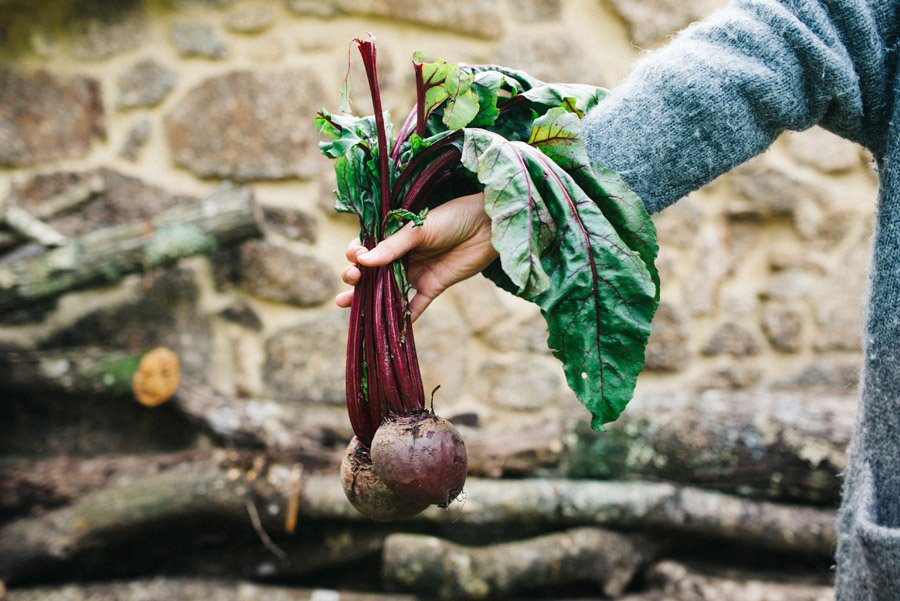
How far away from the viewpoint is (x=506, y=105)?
1.14 m

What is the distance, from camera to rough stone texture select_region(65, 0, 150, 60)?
2410 mm

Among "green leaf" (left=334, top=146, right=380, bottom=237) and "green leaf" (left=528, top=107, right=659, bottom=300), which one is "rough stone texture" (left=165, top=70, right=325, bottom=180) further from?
"green leaf" (left=528, top=107, right=659, bottom=300)

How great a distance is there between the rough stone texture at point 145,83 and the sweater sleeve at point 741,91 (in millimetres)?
1889

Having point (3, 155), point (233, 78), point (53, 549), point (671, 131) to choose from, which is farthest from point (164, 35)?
point (671, 131)

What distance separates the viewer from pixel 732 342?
9.14 feet

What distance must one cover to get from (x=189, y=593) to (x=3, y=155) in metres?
1.56

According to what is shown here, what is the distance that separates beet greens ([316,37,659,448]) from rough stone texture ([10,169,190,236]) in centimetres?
160

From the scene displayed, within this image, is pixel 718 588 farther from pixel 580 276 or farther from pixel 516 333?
pixel 580 276

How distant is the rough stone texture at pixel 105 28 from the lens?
2410 millimetres

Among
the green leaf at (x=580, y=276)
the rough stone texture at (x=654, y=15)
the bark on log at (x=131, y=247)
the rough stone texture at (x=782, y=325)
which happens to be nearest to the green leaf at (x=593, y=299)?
the green leaf at (x=580, y=276)

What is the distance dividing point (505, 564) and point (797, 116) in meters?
1.42

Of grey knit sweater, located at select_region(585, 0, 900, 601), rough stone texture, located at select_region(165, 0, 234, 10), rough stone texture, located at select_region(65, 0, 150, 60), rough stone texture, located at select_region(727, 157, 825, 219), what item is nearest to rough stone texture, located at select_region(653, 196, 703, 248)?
rough stone texture, located at select_region(727, 157, 825, 219)

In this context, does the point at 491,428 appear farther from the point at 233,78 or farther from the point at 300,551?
the point at 233,78

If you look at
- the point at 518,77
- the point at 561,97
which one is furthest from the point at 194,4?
the point at 561,97
